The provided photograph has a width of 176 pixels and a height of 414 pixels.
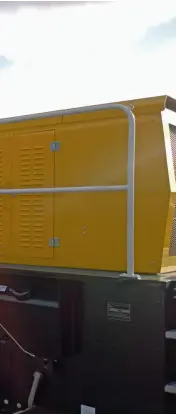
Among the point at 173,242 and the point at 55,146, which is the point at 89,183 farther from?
the point at 173,242

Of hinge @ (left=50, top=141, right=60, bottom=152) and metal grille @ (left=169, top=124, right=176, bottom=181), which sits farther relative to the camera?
hinge @ (left=50, top=141, right=60, bottom=152)

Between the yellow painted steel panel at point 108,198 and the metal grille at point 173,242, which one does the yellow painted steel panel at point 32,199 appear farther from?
the metal grille at point 173,242

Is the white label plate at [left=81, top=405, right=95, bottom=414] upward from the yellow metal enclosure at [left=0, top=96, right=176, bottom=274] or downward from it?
downward

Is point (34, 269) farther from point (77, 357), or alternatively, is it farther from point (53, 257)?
point (77, 357)

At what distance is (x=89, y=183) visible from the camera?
4188 millimetres

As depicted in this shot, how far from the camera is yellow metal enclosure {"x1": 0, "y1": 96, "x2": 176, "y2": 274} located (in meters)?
3.86

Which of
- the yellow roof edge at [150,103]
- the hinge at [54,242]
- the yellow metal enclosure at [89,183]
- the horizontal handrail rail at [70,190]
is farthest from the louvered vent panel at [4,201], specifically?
the yellow roof edge at [150,103]

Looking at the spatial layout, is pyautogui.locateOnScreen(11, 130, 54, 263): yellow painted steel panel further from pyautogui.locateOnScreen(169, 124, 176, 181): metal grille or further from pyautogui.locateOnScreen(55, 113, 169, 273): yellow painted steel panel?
pyautogui.locateOnScreen(169, 124, 176, 181): metal grille

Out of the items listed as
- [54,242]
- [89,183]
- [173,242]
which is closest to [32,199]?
[54,242]

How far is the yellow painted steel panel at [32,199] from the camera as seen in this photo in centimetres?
448

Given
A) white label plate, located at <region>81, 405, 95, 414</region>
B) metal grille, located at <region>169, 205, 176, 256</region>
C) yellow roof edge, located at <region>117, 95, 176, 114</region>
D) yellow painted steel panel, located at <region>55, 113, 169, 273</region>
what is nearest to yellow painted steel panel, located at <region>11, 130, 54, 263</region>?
yellow painted steel panel, located at <region>55, 113, 169, 273</region>

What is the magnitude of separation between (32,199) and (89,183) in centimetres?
65

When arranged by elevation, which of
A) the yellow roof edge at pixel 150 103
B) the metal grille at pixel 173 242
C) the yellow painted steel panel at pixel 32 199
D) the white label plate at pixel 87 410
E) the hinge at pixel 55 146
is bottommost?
the white label plate at pixel 87 410

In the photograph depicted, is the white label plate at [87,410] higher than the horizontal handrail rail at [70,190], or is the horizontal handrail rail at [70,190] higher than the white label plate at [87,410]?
the horizontal handrail rail at [70,190]
